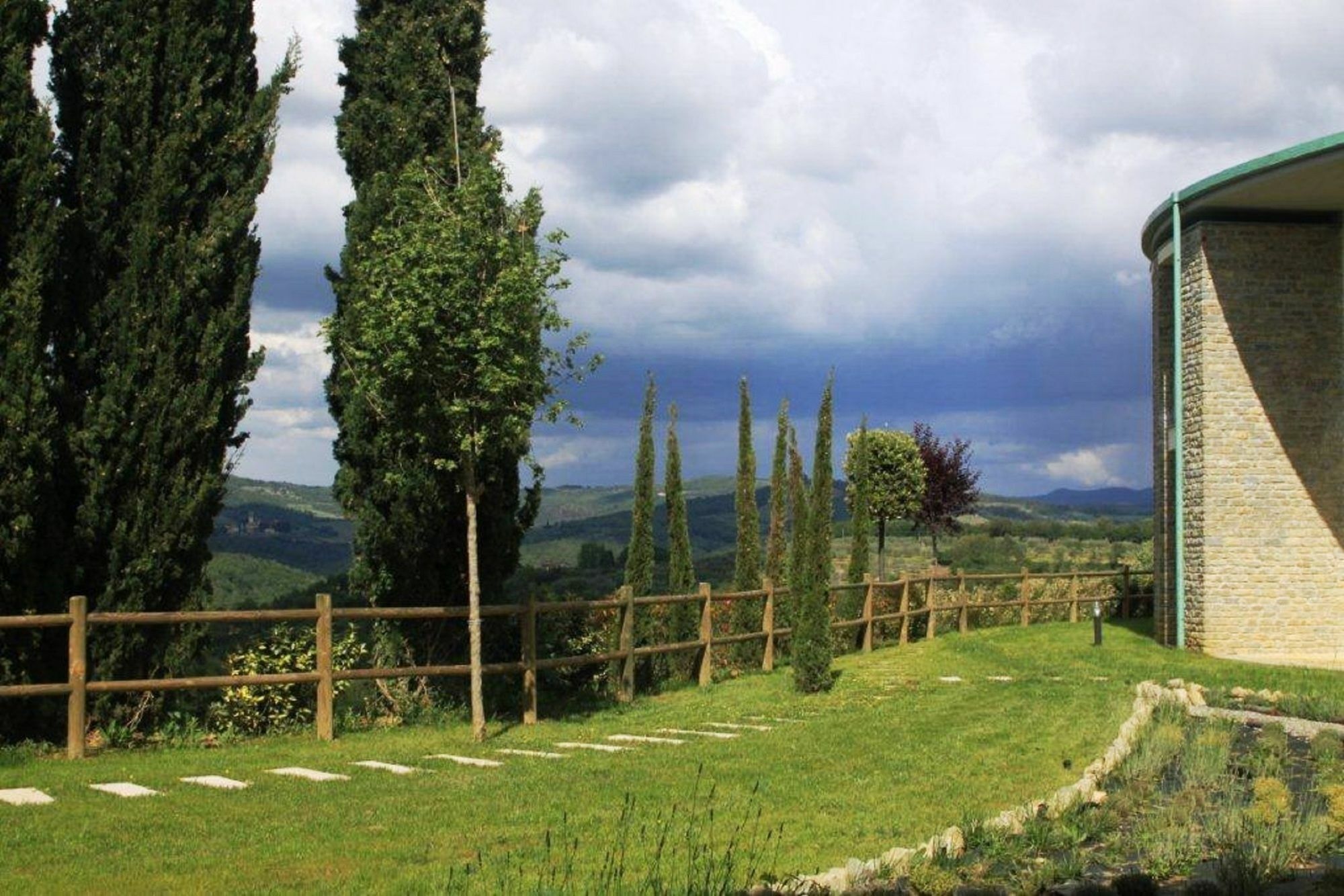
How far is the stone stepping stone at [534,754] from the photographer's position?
1035cm

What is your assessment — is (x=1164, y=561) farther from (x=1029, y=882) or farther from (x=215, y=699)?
(x=1029, y=882)

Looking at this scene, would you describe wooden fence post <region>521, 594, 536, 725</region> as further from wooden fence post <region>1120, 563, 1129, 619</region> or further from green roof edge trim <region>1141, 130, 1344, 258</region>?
wooden fence post <region>1120, 563, 1129, 619</region>

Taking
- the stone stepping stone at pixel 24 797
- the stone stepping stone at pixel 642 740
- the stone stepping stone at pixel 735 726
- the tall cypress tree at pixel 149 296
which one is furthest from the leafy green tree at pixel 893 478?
the stone stepping stone at pixel 24 797

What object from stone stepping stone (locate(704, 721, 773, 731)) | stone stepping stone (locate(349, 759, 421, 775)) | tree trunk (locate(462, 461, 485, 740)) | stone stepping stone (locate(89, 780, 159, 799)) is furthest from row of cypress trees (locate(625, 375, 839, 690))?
stone stepping stone (locate(89, 780, 159, 799))

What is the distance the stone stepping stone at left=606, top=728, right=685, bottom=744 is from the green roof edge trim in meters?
10.9

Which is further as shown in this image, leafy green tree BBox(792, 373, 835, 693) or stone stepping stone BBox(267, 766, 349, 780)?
leafy green tree BBox(792, 373, 835, 693)

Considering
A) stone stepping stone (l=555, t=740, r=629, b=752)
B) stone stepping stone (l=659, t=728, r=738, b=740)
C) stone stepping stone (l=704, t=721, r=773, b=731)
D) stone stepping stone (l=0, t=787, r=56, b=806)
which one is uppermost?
stone stepping stone (l=0, t=787, r=56, b=806)

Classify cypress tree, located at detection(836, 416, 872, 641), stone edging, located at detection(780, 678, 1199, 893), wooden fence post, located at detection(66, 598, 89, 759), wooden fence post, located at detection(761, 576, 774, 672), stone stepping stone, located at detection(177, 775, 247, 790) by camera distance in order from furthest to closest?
cypress tree, located at detection(836, 416, 872, 641) → wooden fence post, located at detection(761, 576, 774, 672) → wooden fence post, located at detection(66, 598, 89, 759) → stone stepping stone, located at detection(177, 775, 247, 790) → stone edging, located at detection(780, 678, 1199, 893)

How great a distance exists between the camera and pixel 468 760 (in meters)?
10.1

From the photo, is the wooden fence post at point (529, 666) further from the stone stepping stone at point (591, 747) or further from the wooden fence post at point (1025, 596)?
the wooden fence post at point (1025, 596)

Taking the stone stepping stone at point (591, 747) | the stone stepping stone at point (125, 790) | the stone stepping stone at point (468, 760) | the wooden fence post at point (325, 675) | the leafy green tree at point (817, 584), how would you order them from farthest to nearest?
the leafy green tree at point (817, 584) → the wooden fence post at point (325, 675) → the stone stepping stone at point (591, 747) → the stone stepping stone at point (468, 760) → the stone stepping stone at point (125, 790)

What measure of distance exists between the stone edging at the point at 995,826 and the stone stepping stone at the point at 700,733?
3266mm

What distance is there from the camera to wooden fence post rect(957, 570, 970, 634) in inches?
996

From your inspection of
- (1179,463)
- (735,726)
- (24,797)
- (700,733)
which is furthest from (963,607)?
(24,797)
